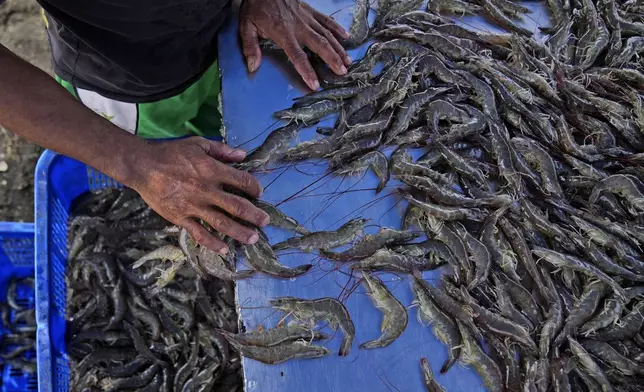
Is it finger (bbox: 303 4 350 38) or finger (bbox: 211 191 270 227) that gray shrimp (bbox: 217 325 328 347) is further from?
finger (bbox: 303 4 350 38)

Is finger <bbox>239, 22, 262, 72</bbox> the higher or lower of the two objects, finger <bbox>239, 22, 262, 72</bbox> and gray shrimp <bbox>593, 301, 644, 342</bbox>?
the higher

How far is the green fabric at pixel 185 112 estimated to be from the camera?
3623 mm

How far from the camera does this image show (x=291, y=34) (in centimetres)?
304

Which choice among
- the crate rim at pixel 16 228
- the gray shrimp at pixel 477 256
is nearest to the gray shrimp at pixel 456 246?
the gray shrimp at pixel 477 256

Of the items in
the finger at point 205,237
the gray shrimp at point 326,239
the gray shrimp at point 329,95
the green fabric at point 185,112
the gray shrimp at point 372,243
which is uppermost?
the green fabric at point 185,112

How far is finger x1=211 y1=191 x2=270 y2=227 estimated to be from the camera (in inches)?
94.5

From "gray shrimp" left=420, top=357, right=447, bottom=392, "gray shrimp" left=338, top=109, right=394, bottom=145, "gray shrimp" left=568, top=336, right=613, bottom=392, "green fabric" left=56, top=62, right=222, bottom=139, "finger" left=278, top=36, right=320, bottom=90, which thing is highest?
"green fabric" left=56, top=62, right=222, bottom=139

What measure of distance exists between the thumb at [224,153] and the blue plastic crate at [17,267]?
166cm

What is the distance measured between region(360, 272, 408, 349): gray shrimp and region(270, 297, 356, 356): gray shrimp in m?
0.11

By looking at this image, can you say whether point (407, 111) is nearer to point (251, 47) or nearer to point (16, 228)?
point (251, 47)

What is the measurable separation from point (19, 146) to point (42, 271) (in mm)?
2110

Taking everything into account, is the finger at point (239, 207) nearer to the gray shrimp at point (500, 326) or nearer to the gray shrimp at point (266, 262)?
the gray shrimp at point (266, 262)

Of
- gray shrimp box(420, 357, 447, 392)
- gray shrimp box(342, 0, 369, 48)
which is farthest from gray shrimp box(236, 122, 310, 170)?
gray shrimp box(420, 357, 447, 392)

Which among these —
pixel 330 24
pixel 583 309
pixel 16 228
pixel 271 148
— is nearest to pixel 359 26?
pixel 330 24
